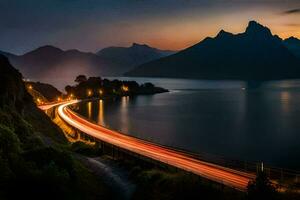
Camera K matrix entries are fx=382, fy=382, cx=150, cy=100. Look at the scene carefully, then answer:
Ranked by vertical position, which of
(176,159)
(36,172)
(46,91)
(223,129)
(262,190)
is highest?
(46,91)

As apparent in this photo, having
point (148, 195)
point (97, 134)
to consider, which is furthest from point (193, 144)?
point (148, 195)

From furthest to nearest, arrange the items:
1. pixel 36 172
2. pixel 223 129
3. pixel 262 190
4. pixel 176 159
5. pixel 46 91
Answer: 1. pixel 46 91
2. pixel 223 129
3. pixel 176 159
4. pixel 36 172
5. pixel 262 190

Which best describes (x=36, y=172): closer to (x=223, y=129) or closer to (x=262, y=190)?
(x=262, y=190)

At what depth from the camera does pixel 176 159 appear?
3912 centimetres

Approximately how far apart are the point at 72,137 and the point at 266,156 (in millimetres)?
34450

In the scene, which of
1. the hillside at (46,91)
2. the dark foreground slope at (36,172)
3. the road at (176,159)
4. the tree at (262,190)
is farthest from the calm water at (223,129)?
the dark foreground slope at (36,172)

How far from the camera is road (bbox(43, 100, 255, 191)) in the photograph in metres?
30.9

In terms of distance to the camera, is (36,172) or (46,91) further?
(46,91)

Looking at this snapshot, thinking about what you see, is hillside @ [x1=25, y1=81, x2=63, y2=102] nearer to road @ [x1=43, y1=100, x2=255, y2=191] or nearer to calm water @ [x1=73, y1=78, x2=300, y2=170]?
calm water @ [x1=73, y1=78, x2=300, y2=170]

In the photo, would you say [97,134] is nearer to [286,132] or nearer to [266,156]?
[266,156]

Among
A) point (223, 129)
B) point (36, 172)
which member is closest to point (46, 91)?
point (223, 129)

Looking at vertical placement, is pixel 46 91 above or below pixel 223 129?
above

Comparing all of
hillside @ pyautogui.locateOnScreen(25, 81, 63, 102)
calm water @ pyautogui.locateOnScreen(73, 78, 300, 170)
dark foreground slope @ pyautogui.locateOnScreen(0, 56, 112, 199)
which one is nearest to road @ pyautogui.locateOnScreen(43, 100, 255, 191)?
dark foreground slope @ pyautogui.locateOnScreen(0, 56, 112, 199)

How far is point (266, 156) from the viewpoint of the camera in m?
62.2
